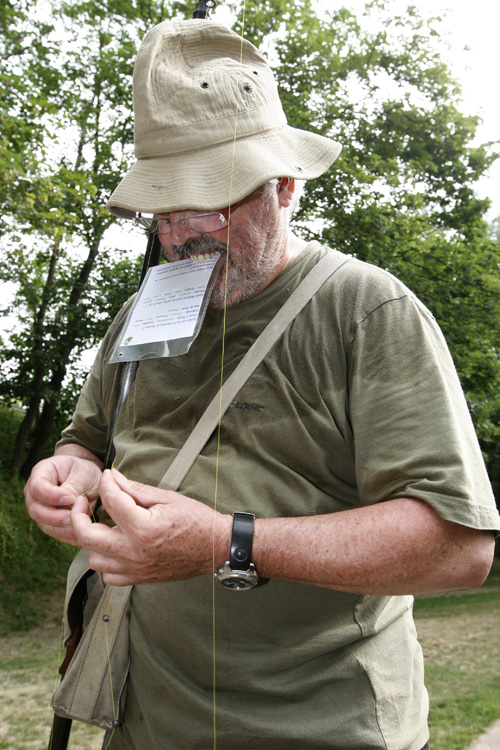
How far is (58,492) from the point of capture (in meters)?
1.53

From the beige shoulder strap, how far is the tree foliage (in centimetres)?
714

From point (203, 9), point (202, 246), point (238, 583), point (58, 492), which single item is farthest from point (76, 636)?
point (203, 9)

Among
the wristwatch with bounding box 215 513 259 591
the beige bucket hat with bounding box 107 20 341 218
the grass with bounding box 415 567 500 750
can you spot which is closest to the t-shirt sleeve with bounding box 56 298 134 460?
the beige bucket hat with bounding box 107 20 341 218

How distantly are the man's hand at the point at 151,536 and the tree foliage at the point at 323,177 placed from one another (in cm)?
739

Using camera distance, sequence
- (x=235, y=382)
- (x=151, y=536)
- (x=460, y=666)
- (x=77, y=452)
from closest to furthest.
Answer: (x=151, y=536)
(x=235, y=382)
(x=77, y=452)
(x=460, y=666)

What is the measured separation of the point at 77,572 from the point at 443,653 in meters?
8.14

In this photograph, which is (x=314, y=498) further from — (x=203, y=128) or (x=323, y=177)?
(x=323, y=177)

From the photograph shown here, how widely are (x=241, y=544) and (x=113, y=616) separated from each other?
1.77ft

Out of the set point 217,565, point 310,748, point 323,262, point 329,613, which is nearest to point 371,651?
point 329,613

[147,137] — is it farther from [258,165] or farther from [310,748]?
[310,748]

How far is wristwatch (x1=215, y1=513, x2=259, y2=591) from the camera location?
1.22 meters

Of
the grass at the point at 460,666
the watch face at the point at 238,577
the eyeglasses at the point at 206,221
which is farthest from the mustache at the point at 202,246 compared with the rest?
the grass at the point at 460,666

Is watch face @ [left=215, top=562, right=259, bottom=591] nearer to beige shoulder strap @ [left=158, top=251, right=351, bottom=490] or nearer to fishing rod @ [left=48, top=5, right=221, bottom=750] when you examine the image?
beige shoulder strap @ [left=158, top=251, right=351, bottom=490]

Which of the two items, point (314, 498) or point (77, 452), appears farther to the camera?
point (77, 452)
